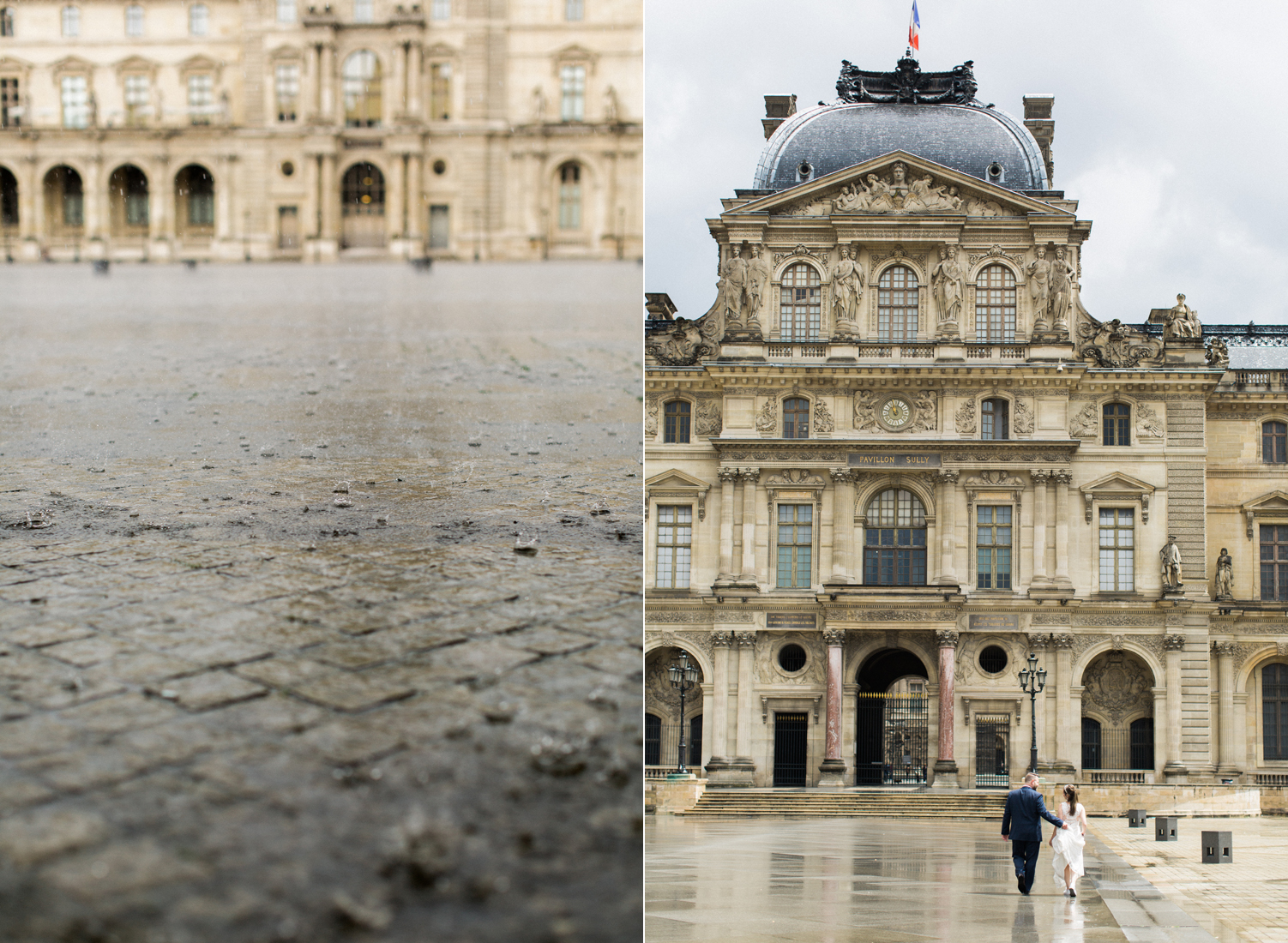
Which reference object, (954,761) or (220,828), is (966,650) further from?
(220,828)

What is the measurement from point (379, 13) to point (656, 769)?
21254 millimetres

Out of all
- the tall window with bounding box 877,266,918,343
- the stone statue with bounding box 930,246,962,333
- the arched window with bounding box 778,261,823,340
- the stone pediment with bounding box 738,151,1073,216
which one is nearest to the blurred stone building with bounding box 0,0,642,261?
the stone pediment with bounding box 738,151,1073,216

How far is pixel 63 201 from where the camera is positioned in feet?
31.1

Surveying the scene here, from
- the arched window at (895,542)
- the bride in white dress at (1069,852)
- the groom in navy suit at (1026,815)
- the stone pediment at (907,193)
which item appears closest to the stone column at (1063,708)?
the arched window at (895,542)

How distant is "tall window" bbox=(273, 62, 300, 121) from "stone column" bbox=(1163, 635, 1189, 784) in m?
26.3

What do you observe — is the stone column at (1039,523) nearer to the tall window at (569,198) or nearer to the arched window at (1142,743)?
the arched window at (1142,743)

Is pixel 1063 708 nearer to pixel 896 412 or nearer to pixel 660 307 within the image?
pixel 896 412

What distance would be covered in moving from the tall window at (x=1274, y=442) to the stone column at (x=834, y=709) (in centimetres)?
1204

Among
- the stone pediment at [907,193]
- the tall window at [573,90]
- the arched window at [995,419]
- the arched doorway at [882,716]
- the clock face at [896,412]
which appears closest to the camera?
the tall window at [573,90]

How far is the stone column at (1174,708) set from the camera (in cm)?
3039

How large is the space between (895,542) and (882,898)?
20902 mm

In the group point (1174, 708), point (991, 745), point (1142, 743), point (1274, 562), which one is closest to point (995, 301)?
point (1274, 562)

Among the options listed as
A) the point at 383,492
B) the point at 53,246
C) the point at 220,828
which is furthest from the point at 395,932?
the point at 53,246

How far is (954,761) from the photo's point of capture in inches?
1198
